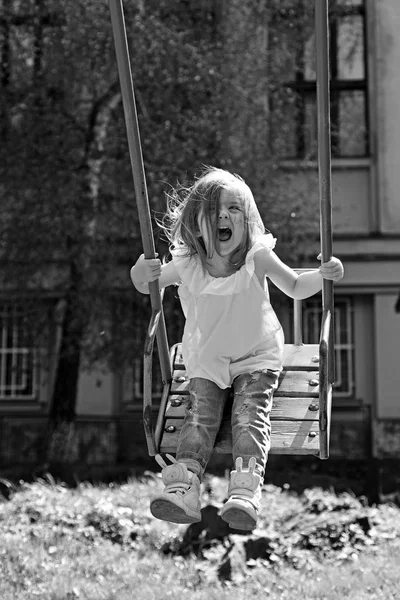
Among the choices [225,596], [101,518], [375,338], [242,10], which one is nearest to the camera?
[225,596]

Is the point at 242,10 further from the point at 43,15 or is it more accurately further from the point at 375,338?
the point at 375,338

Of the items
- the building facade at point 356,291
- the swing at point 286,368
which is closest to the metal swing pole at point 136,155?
the swing at point 286,368

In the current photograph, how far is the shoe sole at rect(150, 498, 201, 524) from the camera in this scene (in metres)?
3.72

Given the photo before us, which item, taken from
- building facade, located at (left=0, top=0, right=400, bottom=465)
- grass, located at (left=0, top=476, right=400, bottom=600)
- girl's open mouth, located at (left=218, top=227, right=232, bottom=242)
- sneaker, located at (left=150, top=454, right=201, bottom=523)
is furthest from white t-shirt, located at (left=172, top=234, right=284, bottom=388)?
building facade, located at (left=0, top=0, right=400, bottom=465)

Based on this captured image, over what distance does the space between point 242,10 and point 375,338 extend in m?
5.53

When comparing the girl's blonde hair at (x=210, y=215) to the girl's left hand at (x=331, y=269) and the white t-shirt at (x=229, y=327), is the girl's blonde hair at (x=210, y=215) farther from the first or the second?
the girl's left hand at (x=331, y=269)

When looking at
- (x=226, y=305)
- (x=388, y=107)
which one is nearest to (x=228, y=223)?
(x=226, y=305)

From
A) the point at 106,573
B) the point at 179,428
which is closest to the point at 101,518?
A: the point at 106,573

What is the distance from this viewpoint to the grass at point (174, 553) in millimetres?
5715

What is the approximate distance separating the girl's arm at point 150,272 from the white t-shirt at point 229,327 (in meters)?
0.16

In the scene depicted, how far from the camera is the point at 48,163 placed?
1089cm

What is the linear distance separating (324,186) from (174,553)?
359 cm

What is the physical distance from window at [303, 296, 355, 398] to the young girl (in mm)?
10447

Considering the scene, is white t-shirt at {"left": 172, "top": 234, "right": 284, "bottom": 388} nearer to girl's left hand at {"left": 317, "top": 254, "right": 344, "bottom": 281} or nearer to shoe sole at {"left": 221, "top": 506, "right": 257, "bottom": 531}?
girl's left hand at {"left": 317, "top": 254, "right": 344, "bottom": 281}
